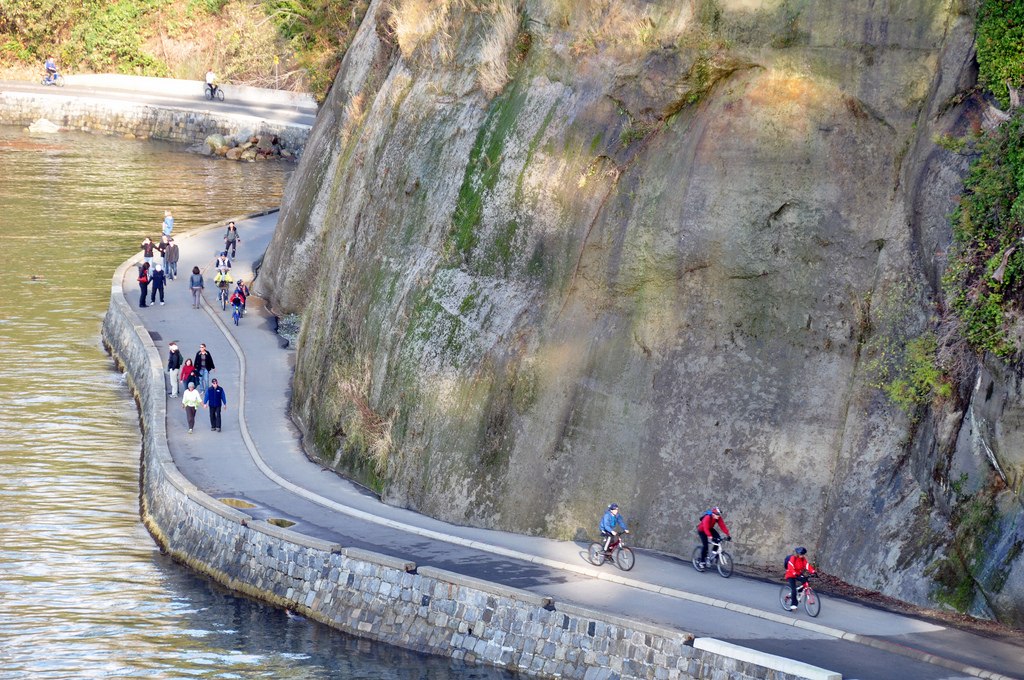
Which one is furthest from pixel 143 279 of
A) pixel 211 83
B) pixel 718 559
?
pixel 211 83

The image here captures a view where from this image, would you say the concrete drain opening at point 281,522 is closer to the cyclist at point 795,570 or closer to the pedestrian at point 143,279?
the cyclist at point 795,570

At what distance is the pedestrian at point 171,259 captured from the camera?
4662 centimetres

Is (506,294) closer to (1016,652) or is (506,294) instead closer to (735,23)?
(735,23)

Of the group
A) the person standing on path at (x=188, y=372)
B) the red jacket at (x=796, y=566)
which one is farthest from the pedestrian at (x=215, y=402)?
the red jacket at (x=796, y=566)

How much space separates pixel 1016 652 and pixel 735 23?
12762 mm

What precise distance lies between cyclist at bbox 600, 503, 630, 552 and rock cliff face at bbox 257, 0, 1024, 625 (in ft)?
5.03

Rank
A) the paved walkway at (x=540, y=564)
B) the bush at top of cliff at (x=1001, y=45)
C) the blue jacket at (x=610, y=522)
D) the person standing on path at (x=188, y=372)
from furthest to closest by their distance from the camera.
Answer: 1. the person standing on path at (x=188, y=372)
2. the blue jacket at (x=610, y=522)
3. the bush at top of cliff at (x=1001, y=45)
4. the paved walkway at (x=540, y=564)

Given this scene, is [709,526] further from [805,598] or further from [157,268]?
[157,268]

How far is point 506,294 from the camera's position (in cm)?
2738

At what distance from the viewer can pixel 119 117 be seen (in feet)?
291

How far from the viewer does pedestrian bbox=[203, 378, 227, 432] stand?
103 feet

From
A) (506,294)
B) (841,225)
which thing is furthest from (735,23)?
(506,294)

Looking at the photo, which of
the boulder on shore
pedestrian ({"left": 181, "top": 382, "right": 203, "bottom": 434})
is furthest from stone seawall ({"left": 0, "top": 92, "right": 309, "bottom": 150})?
pedestrian ({"left": 181, "top": 382, "right": 203, "bottom": 434})

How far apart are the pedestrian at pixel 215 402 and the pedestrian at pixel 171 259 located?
52.8ft
